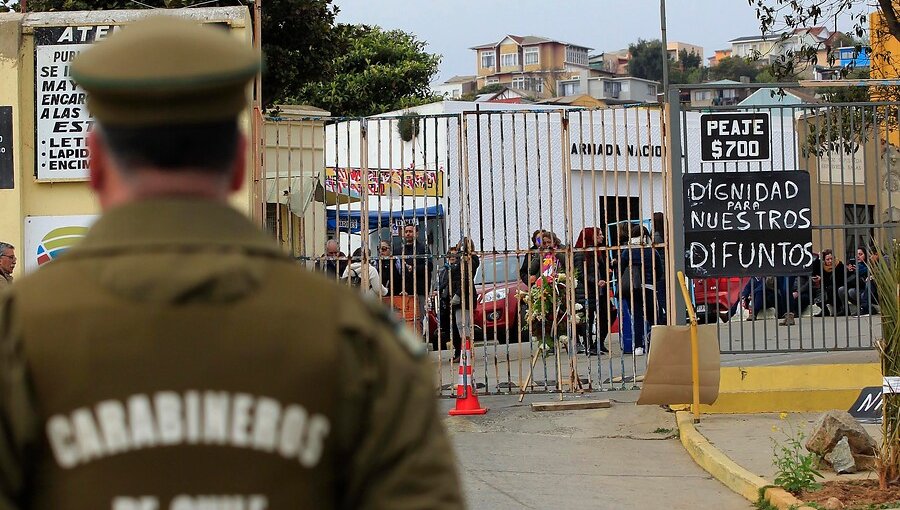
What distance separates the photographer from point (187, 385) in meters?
1.89

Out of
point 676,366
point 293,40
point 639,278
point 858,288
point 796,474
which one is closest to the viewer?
point 796,474

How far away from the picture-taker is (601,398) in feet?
40.2

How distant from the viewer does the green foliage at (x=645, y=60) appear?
6304 inches

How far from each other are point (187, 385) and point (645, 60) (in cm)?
16361

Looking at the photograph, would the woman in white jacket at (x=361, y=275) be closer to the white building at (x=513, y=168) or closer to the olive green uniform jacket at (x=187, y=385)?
the white building at (x=513, y=168)

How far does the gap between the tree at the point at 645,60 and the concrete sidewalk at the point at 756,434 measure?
150 metres

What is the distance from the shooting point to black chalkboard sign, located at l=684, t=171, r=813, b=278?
11242 millimetres

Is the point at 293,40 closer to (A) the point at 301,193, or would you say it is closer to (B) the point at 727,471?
(A) the point at 301,193

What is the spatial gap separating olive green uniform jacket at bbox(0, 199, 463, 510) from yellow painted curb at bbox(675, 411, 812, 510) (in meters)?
A: 5.79

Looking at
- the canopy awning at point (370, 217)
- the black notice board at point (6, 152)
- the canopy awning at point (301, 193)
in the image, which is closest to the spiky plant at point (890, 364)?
the canopy awning at point (301, 193)

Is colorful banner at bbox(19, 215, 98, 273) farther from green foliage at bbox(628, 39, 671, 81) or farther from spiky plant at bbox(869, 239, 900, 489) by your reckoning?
green foliage at bbox(628, 39, 671, 81)

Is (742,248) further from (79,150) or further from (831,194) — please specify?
(79,150)

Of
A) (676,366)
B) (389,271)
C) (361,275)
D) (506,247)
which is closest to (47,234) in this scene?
(361,275)

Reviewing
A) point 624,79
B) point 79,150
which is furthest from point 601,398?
point 624,79
